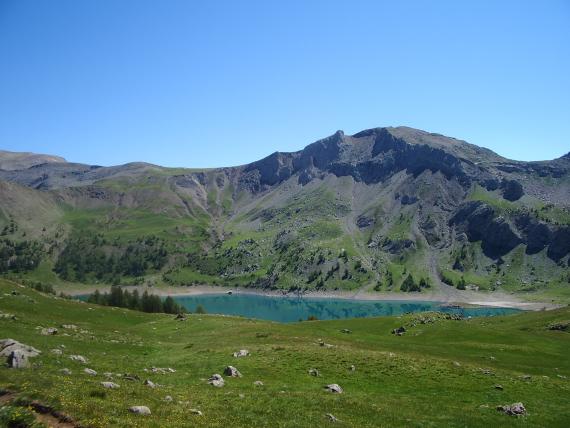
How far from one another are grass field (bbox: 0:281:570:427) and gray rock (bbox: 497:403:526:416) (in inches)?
29.7

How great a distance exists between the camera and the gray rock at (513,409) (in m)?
31.4

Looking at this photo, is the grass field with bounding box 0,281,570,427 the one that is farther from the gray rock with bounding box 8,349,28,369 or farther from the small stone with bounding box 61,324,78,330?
the small stone with bounding box 61,324,78,330

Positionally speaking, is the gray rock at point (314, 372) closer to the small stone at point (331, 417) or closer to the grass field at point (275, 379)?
the grass field at point (275, 379)

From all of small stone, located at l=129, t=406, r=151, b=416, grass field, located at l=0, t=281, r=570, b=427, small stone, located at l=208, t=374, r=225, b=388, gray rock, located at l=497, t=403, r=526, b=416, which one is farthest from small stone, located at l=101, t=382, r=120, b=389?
gray rock, located at l=497, t=403, r=526, b=416

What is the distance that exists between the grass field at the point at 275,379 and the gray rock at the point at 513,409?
2.48ft

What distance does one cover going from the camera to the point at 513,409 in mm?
31703

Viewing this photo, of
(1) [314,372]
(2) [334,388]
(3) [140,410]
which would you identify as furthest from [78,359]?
(2) [334,388]

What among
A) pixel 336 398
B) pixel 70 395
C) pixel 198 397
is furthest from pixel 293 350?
pixel 70 395

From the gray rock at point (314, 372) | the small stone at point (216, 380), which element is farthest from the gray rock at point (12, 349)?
the gray rock at point (314, 372)

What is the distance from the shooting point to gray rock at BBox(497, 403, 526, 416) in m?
31.4

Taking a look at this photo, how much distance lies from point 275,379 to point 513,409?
18724mm

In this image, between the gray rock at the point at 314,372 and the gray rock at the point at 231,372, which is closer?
the gray rock at the point at 231,372

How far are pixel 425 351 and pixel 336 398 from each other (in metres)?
31.4

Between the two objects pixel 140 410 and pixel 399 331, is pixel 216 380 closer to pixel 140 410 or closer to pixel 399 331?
pixel 140 410
